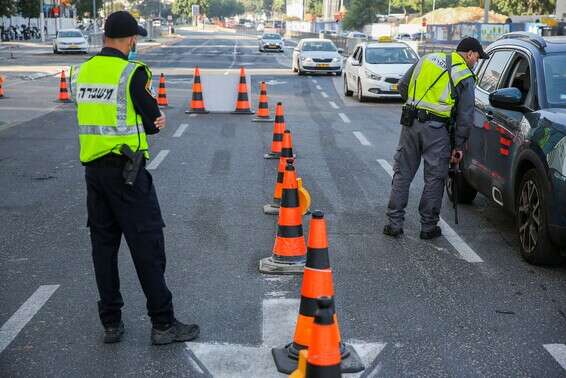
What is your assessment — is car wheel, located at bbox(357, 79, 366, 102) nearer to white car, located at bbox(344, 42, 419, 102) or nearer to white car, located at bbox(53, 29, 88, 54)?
white car, located at bbox(344, 42, 419, 102)

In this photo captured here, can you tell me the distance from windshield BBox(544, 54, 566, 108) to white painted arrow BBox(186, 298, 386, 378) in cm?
316

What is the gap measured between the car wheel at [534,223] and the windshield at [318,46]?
91.1 ft

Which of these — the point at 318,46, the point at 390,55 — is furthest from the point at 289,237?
the point at 318,46

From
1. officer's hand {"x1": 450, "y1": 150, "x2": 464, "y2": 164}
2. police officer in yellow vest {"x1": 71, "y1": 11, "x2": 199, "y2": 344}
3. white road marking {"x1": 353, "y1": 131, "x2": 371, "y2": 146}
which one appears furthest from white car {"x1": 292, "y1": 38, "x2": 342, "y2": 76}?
police officer in yellow vest {"x1": 71, "y1": 11, "x2": 199, "y2": 344}

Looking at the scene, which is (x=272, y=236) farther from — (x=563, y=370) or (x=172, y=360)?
(x=563, y=370)

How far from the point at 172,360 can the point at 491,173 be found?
415 cm

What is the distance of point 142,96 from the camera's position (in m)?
4.73

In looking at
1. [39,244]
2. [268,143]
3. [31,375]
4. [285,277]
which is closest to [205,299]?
[285,277]

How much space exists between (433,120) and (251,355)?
11.4 feet

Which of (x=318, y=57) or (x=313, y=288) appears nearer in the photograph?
(x=313, y=288)

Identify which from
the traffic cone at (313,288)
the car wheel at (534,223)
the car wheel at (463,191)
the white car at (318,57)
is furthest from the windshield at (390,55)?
the traffic cone at (313,288)

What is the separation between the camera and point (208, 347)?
4984 millimetres

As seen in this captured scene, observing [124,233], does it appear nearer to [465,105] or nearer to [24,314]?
[24,314]

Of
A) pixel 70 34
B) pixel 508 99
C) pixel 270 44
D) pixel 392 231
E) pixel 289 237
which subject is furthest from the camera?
pixel 270 44
